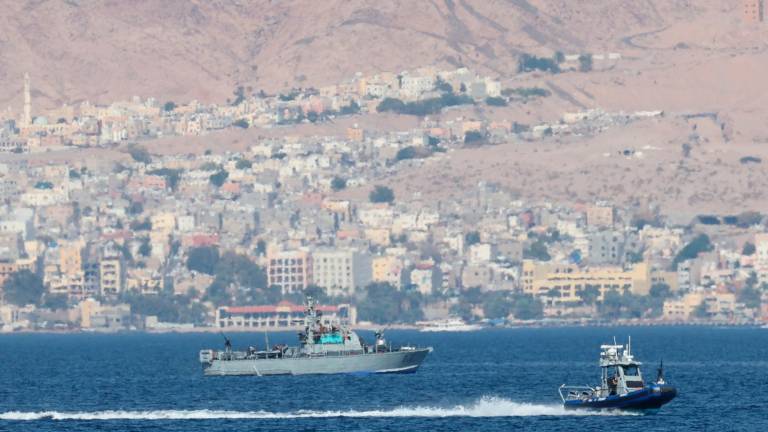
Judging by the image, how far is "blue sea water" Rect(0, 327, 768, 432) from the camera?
10988cm

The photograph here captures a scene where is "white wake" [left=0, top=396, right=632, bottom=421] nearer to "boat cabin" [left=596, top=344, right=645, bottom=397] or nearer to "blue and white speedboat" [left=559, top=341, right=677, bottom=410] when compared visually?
"blue and white speedboat" [left=559, top=341, right=677, bottom=410]

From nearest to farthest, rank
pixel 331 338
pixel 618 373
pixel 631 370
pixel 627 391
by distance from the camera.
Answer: pixel 618 373
pixel 631 370
pixel 627 391
pixel 331 338

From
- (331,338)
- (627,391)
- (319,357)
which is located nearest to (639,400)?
(627,391)

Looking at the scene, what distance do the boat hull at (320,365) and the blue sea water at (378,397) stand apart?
0.89 meters

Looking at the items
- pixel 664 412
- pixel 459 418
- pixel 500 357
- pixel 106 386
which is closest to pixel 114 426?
pixel 459 418

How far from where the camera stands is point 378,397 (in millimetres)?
128250

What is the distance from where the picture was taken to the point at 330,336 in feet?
479

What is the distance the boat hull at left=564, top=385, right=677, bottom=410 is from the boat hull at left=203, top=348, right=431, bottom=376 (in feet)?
128

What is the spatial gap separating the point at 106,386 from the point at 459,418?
38.3 m

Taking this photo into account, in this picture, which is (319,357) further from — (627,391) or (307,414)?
(627,391)

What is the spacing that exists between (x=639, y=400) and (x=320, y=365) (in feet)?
139

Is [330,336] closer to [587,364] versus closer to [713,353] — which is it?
[587,364]

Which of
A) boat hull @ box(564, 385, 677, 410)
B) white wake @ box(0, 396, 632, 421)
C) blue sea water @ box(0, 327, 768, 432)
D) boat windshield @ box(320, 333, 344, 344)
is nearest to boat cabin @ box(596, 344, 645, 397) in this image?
boat hull @ box(564, 385, 677, 410)

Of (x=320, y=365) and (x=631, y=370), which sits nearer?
(x=631, y=370)
